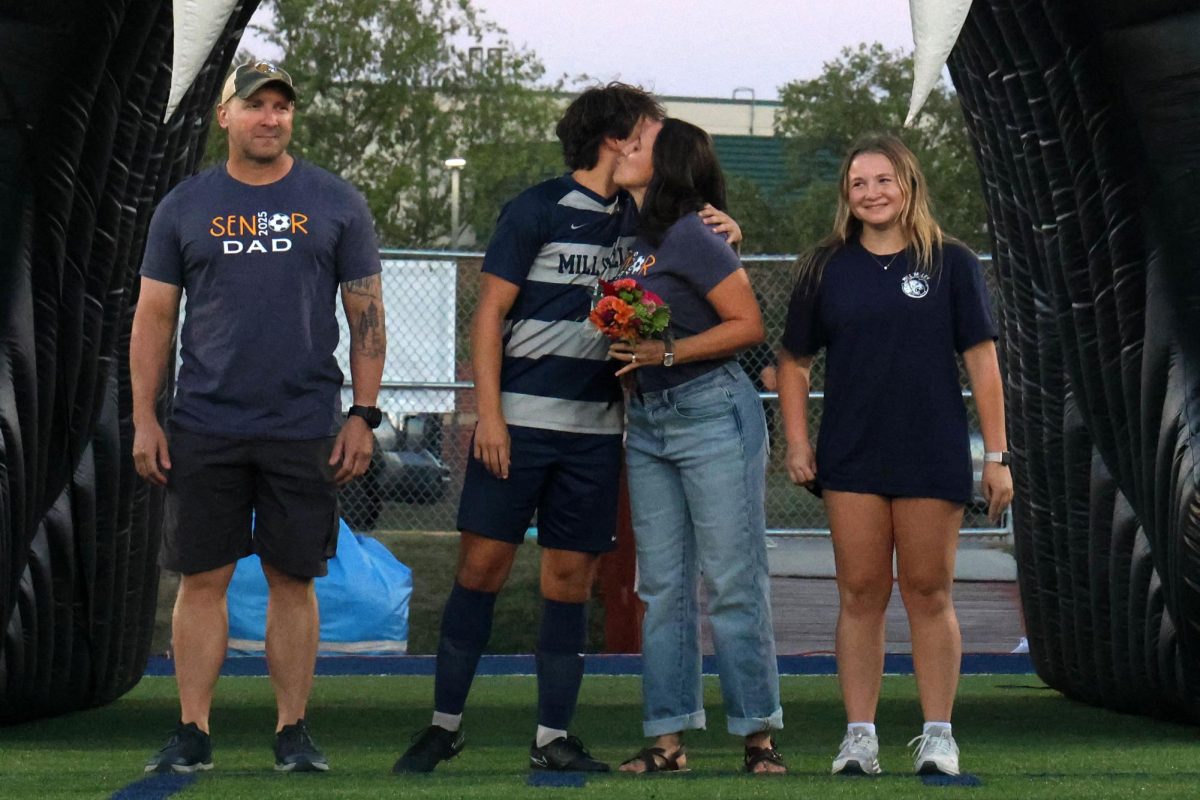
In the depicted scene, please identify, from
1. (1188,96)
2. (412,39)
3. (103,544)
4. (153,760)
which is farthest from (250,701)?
(412,39)

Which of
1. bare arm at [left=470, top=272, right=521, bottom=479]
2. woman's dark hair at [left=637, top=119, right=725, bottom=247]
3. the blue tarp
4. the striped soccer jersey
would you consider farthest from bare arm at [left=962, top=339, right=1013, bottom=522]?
the blue tarp

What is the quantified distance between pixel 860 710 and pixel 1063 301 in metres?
1.64

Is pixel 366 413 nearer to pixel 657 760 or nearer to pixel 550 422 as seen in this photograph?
pixel 550 422

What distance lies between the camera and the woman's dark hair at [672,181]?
171 inches

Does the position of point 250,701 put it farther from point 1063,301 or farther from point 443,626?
point 1063,301

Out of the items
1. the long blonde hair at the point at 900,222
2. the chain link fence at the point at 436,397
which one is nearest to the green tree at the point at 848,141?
the chain link fence at the point at 436,397

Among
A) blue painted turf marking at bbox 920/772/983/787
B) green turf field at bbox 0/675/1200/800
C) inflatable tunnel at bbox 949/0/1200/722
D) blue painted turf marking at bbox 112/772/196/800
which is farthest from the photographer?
inflatable tunnel at bbox 949/0/1200/722

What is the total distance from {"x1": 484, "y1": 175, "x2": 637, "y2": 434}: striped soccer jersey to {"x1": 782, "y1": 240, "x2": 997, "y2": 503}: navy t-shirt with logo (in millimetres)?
549


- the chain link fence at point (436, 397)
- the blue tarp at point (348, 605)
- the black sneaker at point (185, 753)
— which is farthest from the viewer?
the chain link fence at point (436, 397)

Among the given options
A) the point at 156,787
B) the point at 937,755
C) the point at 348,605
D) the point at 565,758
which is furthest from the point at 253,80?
the point at 348,605

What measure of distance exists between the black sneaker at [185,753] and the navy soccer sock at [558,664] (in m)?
0.80

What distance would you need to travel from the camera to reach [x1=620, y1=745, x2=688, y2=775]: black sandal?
4328 millimetres

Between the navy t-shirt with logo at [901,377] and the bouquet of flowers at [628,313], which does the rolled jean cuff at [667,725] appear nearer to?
the navy t-shirt with logo at [901,377]

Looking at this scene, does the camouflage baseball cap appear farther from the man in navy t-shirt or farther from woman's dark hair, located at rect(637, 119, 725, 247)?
woman's dark hair, located at rect(637, 119, 725, 247)
